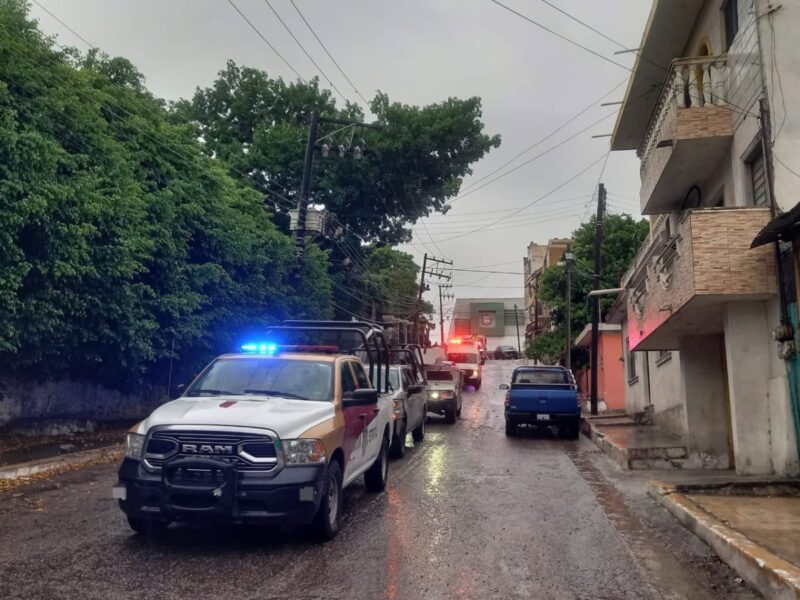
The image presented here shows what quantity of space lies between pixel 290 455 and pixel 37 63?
28.3 feet

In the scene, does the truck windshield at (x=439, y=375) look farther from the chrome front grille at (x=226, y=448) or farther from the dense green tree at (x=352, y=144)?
the chrome front grille at (x=226, y=448)

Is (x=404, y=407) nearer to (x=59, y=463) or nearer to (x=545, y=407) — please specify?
(x=545, y=407)

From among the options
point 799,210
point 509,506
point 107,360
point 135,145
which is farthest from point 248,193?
point 799,210

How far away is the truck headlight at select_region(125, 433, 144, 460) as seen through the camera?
6.18 meters

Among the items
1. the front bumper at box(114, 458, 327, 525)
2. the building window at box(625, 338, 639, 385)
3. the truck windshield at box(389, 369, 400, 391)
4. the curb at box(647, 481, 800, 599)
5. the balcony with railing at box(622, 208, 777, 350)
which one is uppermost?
the balcony with railing at box(622, 208, 777, 350)

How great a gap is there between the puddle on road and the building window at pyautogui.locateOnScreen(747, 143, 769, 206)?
4.80 m

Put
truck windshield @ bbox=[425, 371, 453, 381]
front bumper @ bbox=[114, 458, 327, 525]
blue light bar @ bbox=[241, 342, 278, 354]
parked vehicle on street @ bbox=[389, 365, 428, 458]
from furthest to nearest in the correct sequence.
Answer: truck windshield @ bbox=[425, 371, 453, 381], parked vehicle on street @ bbox=[389, 365, 428, 458], blue light bar @ bbox=[241, 342, 278, 354], front bumper @ bbox=[114, 458, 327, 525]

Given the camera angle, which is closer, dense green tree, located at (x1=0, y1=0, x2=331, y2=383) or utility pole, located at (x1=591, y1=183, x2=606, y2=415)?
dense green tree, located at (x1=0, y1=0, x2=331, y2=383)

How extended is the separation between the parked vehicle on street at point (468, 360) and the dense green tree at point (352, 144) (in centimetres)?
1155

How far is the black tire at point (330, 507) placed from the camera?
637cm

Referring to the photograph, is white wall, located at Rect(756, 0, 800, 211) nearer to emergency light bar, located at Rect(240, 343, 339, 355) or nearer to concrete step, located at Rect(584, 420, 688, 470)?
concrete step, located at Rect(584, 420, 688, 470)

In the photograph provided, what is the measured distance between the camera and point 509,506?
8.61 m

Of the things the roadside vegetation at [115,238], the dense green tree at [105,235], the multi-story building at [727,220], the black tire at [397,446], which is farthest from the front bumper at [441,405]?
the black tire at [397,446]

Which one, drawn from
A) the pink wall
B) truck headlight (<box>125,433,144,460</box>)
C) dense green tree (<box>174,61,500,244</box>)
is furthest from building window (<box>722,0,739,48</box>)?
the pink wall
